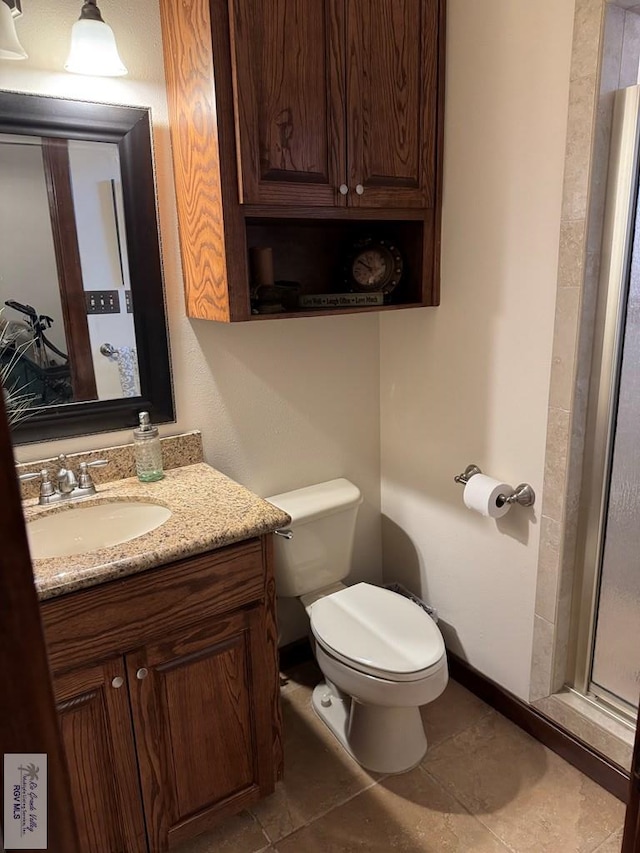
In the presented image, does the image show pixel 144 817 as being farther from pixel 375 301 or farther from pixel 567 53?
pixel 567 53

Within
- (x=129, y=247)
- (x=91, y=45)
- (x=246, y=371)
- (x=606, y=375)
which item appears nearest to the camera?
(x=91, y=45)

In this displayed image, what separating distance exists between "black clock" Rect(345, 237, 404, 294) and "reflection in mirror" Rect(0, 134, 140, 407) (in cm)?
72

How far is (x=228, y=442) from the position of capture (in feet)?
6.24

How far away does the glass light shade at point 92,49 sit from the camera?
138cm

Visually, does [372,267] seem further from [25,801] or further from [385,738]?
[25,801]

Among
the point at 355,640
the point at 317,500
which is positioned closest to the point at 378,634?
the point at 355,640

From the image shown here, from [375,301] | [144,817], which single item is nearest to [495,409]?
[375,301]

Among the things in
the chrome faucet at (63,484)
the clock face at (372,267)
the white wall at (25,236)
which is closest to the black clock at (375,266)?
the clock face at (372,267)

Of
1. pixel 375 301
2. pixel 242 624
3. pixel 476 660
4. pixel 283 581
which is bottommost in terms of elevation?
pixel 476 660

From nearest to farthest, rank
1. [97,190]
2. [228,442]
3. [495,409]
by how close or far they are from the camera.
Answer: [97,190] → [495,409] → [228,442]

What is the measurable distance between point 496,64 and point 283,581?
5.30ft

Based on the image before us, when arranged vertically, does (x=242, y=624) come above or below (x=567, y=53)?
below

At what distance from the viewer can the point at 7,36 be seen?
1.30 m

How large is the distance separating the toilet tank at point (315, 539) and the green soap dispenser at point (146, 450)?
1.39ft
